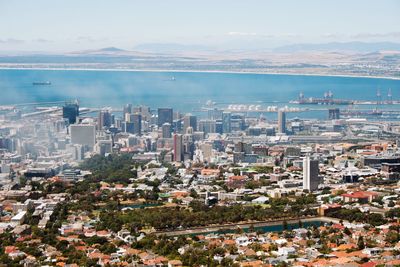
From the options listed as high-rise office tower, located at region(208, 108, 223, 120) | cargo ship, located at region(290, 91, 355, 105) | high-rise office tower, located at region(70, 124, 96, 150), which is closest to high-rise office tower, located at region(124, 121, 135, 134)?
high-rise office tower, located at region(208, 108, 223, 120)

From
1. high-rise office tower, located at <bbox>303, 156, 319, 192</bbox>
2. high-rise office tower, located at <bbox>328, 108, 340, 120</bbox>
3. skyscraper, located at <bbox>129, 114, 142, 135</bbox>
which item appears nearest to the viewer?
high-rise office tower, located at <bbox>303, 156, 319, 192</bbox>

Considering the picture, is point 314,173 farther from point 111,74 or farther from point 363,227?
point 111,74

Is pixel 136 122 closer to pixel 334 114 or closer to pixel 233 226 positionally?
pixel 334 114

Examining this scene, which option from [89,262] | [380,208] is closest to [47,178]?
[380,208]

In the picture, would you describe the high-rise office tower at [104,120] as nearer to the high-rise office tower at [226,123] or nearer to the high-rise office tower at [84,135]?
the high-rise office tower at [84,135]

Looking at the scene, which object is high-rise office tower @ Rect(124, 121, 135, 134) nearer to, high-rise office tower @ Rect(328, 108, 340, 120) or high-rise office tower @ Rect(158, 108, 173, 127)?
high-rise office tower @ Rect(158, 108, 173, 127)

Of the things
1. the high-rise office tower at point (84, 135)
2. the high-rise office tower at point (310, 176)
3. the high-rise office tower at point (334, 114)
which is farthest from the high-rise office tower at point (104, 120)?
the high-rise office tower at point (310, 176)
